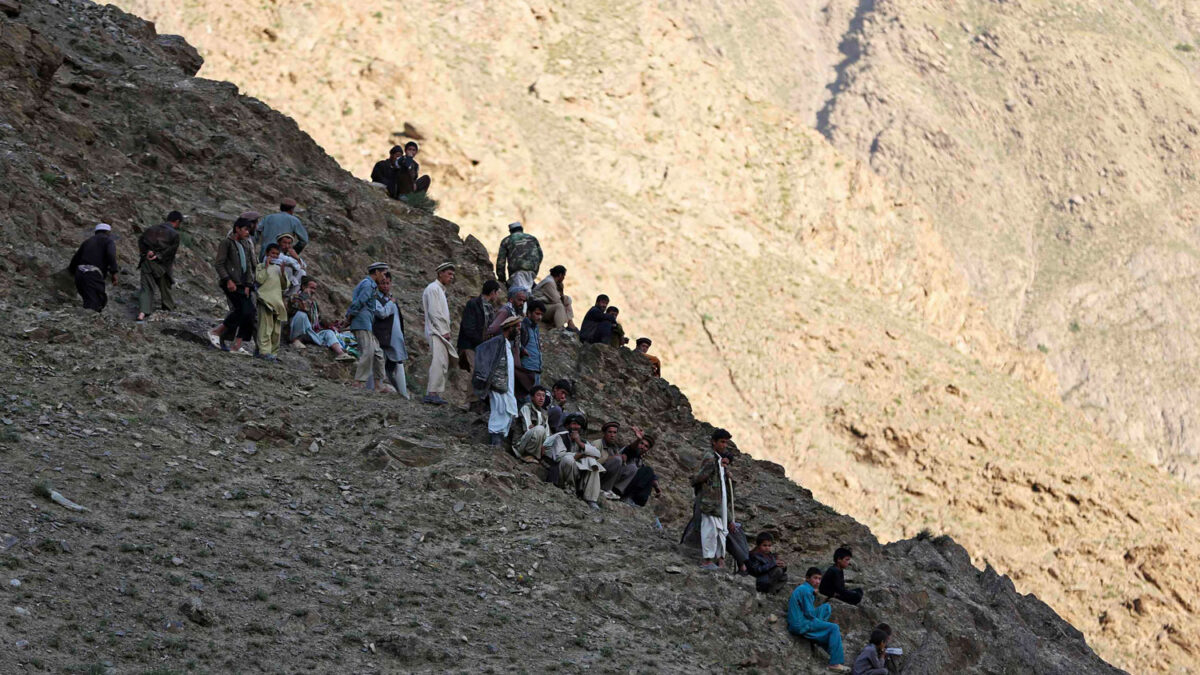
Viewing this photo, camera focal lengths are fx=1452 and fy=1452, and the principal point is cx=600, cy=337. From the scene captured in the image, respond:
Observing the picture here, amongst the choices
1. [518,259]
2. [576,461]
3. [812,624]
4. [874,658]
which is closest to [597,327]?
[518,259]

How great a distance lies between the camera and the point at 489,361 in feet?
42.0

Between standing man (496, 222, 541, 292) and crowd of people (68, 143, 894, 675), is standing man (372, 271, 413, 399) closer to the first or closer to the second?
crowd of people (68, 143, 894, 675)

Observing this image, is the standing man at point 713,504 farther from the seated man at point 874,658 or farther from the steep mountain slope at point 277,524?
the seated man at point 874,658

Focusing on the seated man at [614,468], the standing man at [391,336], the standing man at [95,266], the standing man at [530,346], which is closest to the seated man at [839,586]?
the seated man at [614,468]

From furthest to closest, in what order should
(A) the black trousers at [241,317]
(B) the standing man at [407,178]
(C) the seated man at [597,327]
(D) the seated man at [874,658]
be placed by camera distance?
(B) the standing man at [407,178]
(C) the seated man at [597,327]
(A) the black trousers at [241,317]
(D) the seated man at [874,658]

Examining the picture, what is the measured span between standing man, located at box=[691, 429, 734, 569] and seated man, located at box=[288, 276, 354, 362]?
4.91 m

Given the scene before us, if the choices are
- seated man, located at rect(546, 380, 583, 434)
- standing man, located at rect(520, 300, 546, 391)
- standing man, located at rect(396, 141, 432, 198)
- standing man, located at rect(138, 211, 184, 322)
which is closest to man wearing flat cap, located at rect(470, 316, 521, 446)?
standing man, located at rect(520, 300, 546, 391)

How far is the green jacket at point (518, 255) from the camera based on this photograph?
19.1m

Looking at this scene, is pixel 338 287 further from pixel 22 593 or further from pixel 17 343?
pixel 22 593

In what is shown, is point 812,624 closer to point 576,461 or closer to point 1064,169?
point 576,461

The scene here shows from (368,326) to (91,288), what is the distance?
267 cm

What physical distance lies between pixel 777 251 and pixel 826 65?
81.3 metres

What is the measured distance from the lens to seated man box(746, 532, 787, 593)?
13.1m

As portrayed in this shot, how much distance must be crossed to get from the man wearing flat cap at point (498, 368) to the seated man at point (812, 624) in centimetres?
310
